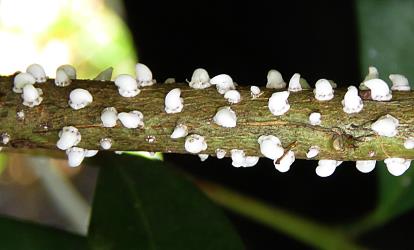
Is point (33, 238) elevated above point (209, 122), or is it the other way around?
point (209, 122)
